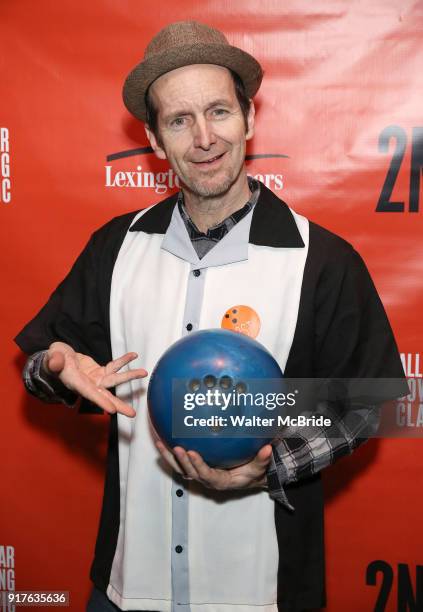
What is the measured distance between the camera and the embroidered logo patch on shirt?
5.66 ft

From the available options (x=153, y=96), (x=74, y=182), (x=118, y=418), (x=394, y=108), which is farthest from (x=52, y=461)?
(x=394, y=108)

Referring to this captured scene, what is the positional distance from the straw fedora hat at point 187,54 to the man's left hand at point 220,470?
3.28 feet

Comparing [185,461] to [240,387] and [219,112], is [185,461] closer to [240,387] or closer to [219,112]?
[240,387]

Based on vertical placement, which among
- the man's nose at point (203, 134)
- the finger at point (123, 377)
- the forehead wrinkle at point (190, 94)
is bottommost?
the finger at point (123, 377)

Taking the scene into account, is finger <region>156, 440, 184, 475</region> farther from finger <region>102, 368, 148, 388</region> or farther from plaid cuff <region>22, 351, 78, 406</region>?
plaid cuff <region>22, 351, 78, 406</region>

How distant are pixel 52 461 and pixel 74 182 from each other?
1134 millimetres

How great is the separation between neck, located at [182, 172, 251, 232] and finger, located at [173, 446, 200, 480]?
0.68 m

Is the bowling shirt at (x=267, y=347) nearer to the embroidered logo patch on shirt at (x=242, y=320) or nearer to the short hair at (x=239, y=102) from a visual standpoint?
the embroidered logo patch on shirt at (x=242, y=320)

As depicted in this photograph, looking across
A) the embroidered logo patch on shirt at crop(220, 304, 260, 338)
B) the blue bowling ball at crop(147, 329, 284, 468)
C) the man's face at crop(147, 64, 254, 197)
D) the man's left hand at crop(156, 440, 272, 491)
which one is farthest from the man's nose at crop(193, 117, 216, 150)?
the man's left hand at crop(156, 440, 272, 491)

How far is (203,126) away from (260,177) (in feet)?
2.49

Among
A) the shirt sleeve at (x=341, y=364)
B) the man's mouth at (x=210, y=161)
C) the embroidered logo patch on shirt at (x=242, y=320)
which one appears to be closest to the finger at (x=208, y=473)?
the shirt sleeve at (x=341, y=364)

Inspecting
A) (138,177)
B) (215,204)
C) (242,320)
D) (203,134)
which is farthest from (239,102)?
(138,177)

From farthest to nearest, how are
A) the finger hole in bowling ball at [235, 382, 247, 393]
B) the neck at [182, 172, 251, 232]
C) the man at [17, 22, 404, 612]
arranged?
the neck at [182, 172, 251, 232] < the man at [17, 22, 404, 612] < the finger hole in bowling ball at [235, 382, 247, 393]

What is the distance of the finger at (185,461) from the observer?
1.46 metres
